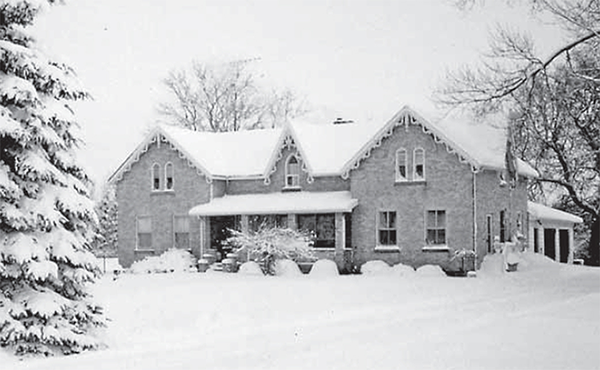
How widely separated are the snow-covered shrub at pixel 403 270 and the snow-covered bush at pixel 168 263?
31.7 feet

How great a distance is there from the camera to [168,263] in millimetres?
40250

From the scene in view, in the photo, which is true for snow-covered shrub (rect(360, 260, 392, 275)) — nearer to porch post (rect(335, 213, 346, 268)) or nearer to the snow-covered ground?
porch post (rect(335, 213, 346, 268))

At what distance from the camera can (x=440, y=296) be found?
2598 cm

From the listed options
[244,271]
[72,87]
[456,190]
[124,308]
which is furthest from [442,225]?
[72,87]

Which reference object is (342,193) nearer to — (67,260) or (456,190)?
(456,190)

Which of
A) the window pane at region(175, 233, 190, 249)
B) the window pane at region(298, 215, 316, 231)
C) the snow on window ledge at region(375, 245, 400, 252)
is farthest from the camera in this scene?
the window pane at region(175, 233, 190, 249)

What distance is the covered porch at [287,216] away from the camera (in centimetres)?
3703

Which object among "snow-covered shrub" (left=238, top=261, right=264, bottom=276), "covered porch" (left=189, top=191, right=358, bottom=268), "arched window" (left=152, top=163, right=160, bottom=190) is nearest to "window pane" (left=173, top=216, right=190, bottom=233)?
"covered porch" (left=189, top=191, right=358, bottom=268)

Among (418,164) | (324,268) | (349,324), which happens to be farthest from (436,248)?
(349,324)

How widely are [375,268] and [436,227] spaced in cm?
301

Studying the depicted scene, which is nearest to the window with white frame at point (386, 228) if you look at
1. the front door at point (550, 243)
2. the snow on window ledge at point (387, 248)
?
the snow on window ledge at point (387, 248)

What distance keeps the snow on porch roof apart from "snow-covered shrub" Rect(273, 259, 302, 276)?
2.38 metres

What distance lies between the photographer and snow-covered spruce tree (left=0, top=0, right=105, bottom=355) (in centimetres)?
1441

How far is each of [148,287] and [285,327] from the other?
1042cm
